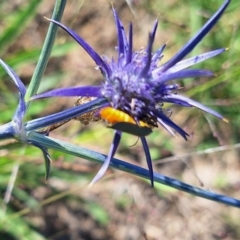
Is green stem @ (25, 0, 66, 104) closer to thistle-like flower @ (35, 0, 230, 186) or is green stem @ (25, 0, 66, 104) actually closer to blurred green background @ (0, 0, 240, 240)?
thistle-like flower @ (35, 0, 230, 186)

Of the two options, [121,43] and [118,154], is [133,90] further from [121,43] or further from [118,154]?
[118,154]

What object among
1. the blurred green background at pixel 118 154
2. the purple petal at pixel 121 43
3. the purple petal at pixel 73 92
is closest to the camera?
the purple petal at pixel 73 92

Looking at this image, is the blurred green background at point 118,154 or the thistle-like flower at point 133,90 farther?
the blurred green background at point 118,154

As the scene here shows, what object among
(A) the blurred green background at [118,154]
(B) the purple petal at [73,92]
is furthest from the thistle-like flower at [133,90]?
(A) the blurred green background at [118,154]

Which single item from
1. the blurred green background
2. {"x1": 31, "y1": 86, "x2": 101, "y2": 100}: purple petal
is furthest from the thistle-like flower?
the blurred green background

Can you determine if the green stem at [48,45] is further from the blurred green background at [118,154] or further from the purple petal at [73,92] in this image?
the blurred green background at [118,154]

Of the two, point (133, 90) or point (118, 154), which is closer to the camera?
point (133, 90)

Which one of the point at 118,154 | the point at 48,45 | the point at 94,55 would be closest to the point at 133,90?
the point at 94,55

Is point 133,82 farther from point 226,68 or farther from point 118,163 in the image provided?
point 226,68

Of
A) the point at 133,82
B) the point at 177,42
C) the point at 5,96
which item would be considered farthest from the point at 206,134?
the point at 133,82
